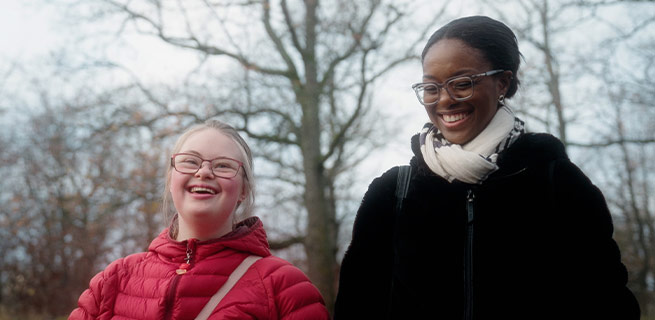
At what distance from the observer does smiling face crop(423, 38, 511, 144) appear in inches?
72.1

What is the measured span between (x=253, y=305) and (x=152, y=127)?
27.1 ft

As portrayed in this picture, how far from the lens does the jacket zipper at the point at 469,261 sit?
5.65ft

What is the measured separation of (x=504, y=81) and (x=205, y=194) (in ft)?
4.37

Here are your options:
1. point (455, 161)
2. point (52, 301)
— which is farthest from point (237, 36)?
point (52, 301)

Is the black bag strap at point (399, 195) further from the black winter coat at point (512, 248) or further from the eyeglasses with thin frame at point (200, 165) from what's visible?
the eyeglasses with thin frame at point (200, 165)

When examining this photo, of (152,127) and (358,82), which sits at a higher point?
(358,82)

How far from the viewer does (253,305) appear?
6.80 feet

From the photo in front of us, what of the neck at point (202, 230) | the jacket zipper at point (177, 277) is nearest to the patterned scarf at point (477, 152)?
the neck at point (202, 230)

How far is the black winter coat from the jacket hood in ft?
2.12

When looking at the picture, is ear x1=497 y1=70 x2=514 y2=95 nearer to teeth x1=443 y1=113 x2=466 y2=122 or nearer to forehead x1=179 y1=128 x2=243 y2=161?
teeth x1=443 y1=113 x2=466 y2=122

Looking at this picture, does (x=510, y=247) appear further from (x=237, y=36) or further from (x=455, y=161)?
(x=237, y=36)

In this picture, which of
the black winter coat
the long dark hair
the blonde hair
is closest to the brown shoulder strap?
the blonde hair

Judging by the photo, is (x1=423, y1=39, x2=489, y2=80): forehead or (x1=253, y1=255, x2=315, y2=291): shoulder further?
(x1=253, y1=255, x2=315, y2=291): shoulder

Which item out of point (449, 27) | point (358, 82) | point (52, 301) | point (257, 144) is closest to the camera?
point (449, 27)
